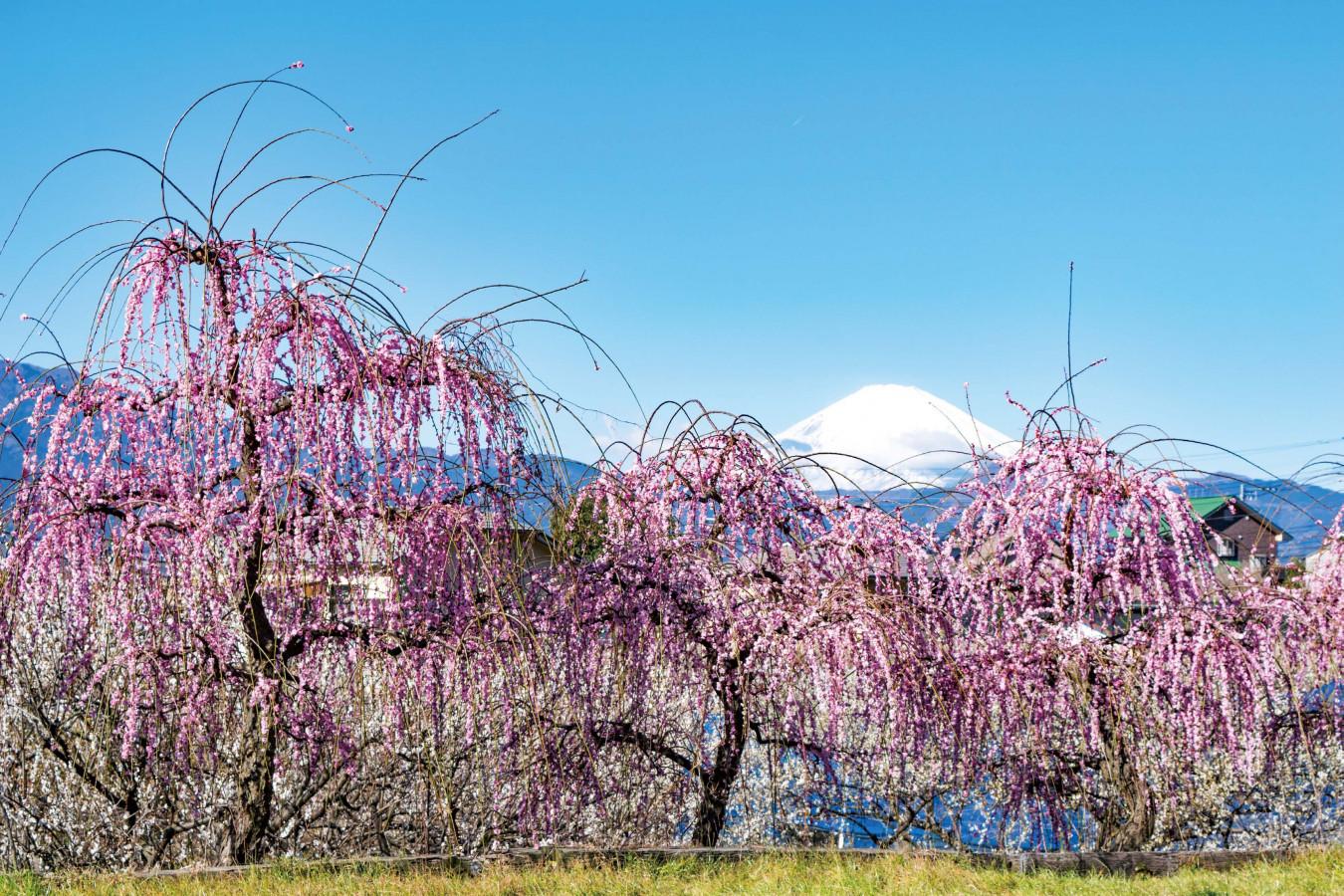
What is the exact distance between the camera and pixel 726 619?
19.8 feet

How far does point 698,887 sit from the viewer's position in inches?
194

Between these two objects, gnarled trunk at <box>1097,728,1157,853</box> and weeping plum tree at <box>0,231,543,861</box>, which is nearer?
weeping plum tree at <box>0,231,543,861</box>

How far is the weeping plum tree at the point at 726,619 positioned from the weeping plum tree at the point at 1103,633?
682 mm

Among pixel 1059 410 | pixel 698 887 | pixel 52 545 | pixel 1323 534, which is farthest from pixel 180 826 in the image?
pixel 1323 534

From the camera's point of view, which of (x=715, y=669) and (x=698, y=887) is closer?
(x=698, y=887)

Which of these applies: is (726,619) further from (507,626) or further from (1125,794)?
(1125,794)

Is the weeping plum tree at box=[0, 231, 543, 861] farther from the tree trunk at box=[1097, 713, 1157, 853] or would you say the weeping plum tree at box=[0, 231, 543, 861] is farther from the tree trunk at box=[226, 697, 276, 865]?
the tree trunk at box=[1097, 713, 1157, 853]

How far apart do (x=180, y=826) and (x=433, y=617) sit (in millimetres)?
2226

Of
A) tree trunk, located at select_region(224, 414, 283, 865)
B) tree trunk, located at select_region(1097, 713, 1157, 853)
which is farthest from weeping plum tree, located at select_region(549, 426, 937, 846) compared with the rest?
tree trunk, located at select_region(224, 414, 283, 865)

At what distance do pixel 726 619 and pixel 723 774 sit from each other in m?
0.93

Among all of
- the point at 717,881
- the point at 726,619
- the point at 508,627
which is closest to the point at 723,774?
the point at 726,619

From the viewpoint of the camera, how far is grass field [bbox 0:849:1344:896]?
477 cm

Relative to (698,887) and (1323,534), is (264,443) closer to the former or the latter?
→ (698,887)

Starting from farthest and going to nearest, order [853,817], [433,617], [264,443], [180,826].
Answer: [853,817] → [180,826] → [433,617] → [264,443]
